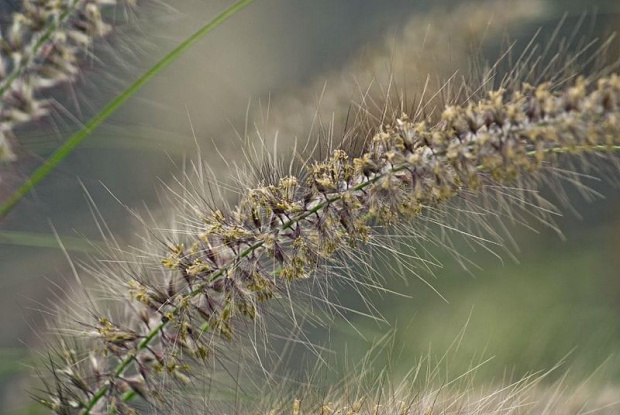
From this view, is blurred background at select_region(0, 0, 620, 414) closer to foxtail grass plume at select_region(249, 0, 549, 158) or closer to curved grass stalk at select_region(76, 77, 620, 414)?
foxtail grass plume at select_region(249, 0, 549, 158)

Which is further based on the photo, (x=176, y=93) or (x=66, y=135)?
(x=176, y=93)

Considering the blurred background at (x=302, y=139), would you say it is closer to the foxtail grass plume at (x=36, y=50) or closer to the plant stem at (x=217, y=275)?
the foxtail grass plume at (x=36, y=50)

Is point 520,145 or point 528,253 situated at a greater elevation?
point 520,145

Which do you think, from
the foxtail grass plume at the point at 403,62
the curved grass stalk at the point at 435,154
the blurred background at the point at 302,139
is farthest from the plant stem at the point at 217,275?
the foxtail grass plume at the point at 403,62

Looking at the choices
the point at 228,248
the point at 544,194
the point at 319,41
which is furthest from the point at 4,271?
the point at 544,194

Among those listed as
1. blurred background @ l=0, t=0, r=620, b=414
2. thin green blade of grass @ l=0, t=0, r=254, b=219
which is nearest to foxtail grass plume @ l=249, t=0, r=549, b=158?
blurred background @ l=0, t=0, r=620, b=414

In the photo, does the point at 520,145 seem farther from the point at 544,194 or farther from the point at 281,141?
the point at 544,194
